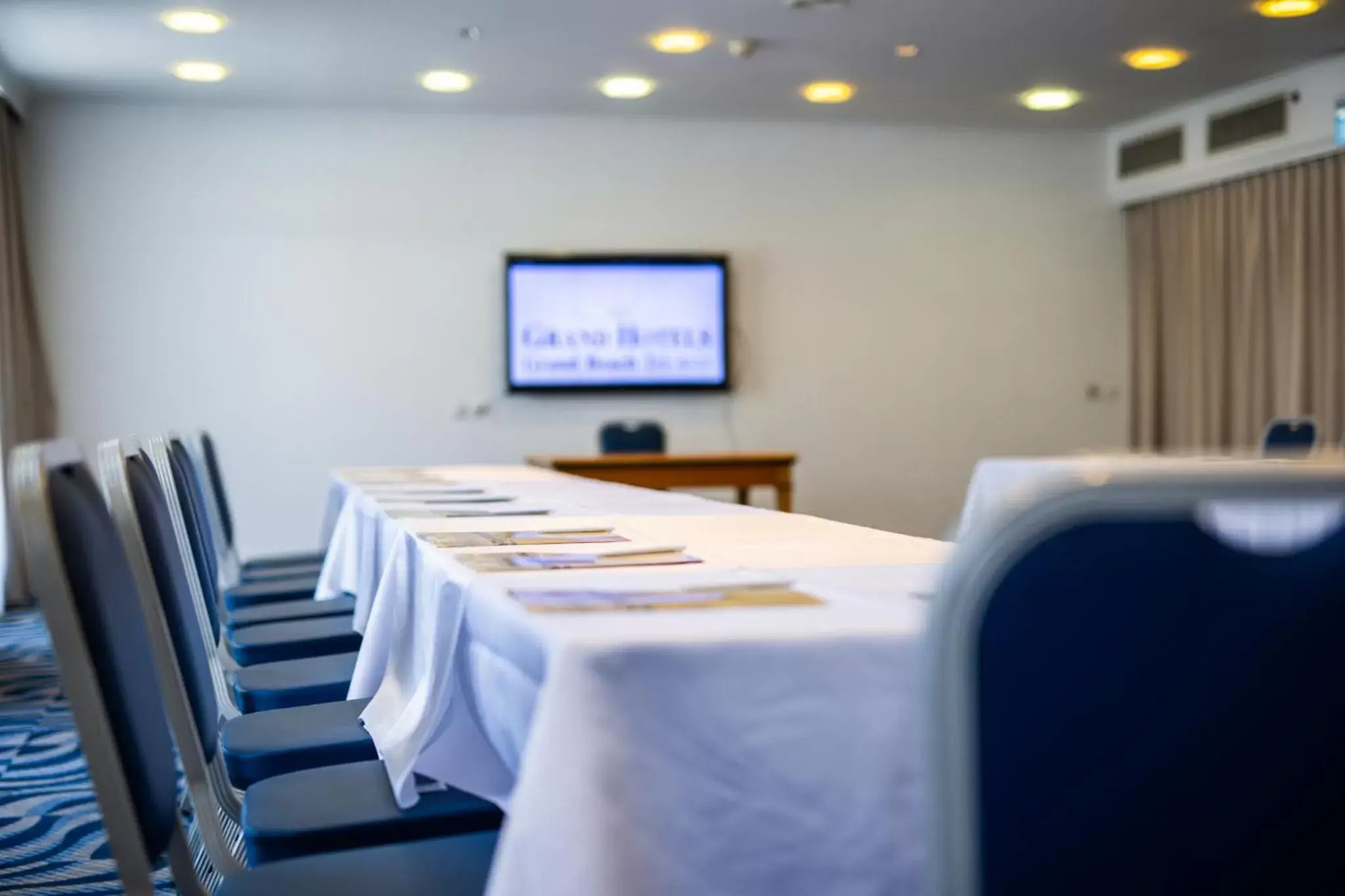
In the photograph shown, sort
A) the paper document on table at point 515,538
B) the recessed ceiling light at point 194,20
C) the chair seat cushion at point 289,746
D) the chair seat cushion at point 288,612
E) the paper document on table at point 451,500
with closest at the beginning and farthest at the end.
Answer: the chair seat cushion at point 289,746, the paper document on table at point 515,538, the paper document on table at point 451,500, the chair seat cushion at point 288,612, the recessed ceiling light at point 194,20

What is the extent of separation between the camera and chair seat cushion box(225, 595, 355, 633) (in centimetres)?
360

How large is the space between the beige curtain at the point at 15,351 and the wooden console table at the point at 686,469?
9.08 ft

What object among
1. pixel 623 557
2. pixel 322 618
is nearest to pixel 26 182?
pixel 322 618

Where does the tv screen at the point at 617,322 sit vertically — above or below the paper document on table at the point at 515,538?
above

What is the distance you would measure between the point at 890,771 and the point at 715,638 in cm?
21

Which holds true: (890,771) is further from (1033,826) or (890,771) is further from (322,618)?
(322,618)

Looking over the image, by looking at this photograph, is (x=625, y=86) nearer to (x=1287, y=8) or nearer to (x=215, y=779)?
(x=1287, y=8)

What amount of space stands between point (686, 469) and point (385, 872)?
5.66 metres

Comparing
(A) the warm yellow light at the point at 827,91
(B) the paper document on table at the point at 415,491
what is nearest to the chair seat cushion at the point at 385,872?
(B) the paper document on table at the point at 415,491

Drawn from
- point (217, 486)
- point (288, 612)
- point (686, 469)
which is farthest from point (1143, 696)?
point (686, 469)

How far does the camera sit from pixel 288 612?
3.68 m

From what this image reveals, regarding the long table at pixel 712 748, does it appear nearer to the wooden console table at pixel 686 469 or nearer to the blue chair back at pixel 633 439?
the wooden console table at pixel 686 469

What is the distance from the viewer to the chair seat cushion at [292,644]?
3.14 meters

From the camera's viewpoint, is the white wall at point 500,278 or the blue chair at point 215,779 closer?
the blue chair at point 215,779
